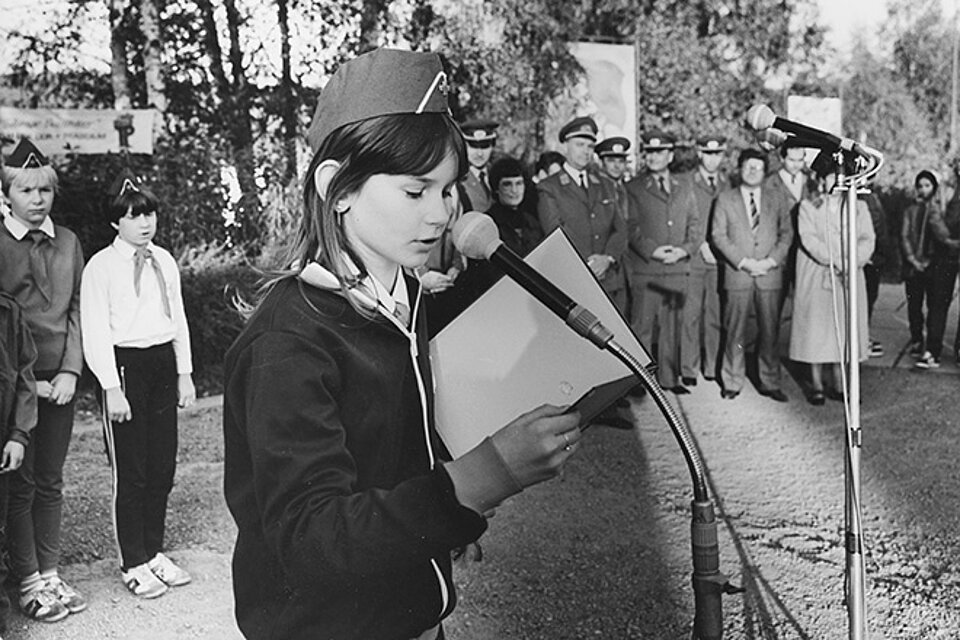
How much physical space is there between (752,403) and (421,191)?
5.68 metres

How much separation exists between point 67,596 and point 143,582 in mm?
259

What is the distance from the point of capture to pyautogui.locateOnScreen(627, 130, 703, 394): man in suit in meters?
6.86

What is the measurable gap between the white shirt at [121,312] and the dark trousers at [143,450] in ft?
0.19

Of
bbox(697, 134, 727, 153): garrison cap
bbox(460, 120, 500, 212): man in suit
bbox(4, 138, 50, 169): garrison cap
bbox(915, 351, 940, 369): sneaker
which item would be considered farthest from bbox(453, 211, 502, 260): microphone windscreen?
bbox(915, 351, 940, 369): sneaker

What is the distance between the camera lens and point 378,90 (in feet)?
4.37

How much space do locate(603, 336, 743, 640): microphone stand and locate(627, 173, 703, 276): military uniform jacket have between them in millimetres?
5618

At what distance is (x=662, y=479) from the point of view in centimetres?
494

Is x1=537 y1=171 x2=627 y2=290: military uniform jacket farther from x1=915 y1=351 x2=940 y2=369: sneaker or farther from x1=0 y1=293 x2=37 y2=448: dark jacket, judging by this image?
x1=0 y1=293 x2=37 y2=448: dark jacket

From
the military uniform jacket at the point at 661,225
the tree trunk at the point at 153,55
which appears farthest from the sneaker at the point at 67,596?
the military uniform jacket at the point at 661,225

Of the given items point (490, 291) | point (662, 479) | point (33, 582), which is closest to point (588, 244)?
point (662, 479)

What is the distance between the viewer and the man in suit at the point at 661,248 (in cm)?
686

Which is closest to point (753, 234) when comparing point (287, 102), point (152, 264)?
point (287, 102)

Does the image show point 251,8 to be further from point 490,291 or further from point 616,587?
point 490,291

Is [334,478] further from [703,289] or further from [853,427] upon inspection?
[703,289]
